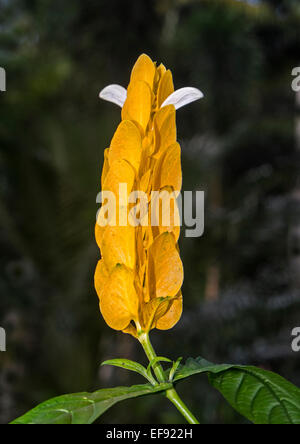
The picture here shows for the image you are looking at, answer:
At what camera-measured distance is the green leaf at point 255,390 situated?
14 centimetres

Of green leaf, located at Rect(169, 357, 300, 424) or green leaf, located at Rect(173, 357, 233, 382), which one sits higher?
green leaf, located at Rect(173, 357, 233, 382)

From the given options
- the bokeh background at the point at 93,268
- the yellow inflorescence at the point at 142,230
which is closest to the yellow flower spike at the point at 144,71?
the yellow inflorescence at the point at 142,230

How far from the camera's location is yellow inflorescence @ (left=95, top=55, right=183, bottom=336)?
131 millimetres

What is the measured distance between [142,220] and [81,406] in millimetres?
53

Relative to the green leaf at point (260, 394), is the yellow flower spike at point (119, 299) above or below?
above

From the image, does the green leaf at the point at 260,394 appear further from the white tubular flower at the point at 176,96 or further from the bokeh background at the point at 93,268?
the bokeh background at the point at 93,268

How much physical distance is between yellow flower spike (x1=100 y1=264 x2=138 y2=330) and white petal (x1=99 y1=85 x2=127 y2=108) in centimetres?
5

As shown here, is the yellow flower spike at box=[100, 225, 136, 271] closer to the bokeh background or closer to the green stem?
the green stem

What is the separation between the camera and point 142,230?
0.45ft

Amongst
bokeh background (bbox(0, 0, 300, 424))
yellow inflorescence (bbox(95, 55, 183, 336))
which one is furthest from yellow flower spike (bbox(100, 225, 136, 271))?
bokeh background (bbox(0, 0, 300, 424))

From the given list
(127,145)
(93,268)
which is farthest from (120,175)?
(93,268)

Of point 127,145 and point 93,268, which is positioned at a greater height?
point 127,145

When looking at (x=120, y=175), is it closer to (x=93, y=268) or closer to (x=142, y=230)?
(x=142, y=230)

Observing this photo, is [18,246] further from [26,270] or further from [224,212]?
[224,212]
